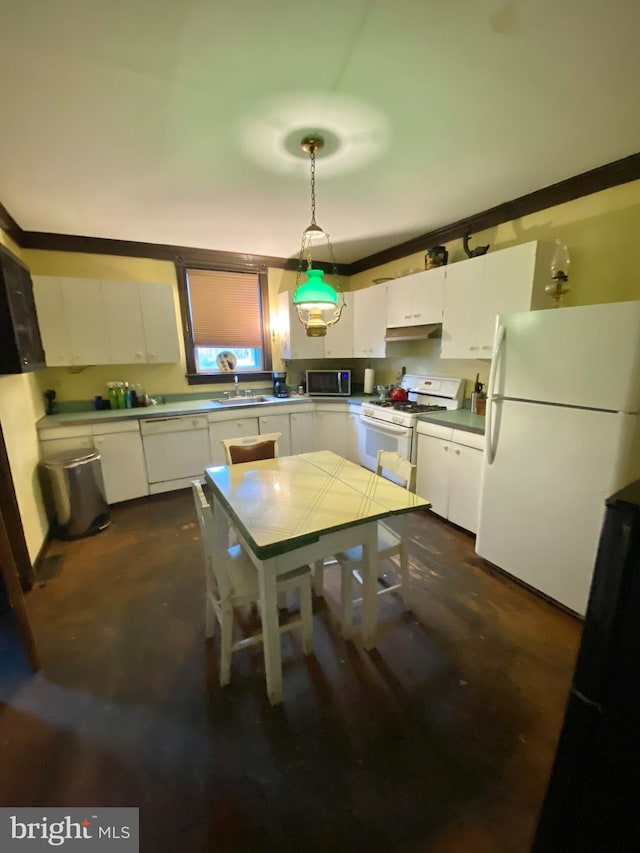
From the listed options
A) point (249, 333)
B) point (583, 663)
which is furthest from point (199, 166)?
point (583, 663)

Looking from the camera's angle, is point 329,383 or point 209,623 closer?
point 209,623

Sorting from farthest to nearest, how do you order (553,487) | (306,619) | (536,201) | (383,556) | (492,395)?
1. (536,201)
2. (492,395)
3. (553,487)
4. (383,556)
5. (306,619)

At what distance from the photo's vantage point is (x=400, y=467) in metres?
2.00

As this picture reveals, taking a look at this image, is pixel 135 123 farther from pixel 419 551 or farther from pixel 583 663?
pixel 419 551

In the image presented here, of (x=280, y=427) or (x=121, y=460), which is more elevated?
(x=280, y=427)

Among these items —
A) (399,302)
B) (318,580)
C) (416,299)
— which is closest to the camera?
(318,580)

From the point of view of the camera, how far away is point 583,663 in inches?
24.0

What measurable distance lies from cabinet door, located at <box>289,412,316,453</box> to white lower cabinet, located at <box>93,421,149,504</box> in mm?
1615

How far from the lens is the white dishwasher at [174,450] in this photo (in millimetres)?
3367

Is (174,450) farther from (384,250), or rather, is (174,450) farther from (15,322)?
(384,250)

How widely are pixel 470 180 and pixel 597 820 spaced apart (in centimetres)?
293

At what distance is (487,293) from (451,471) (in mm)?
1412

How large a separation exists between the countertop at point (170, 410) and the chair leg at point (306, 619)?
7.85ft

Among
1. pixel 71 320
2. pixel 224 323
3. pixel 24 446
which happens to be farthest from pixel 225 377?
pixel 24 446
